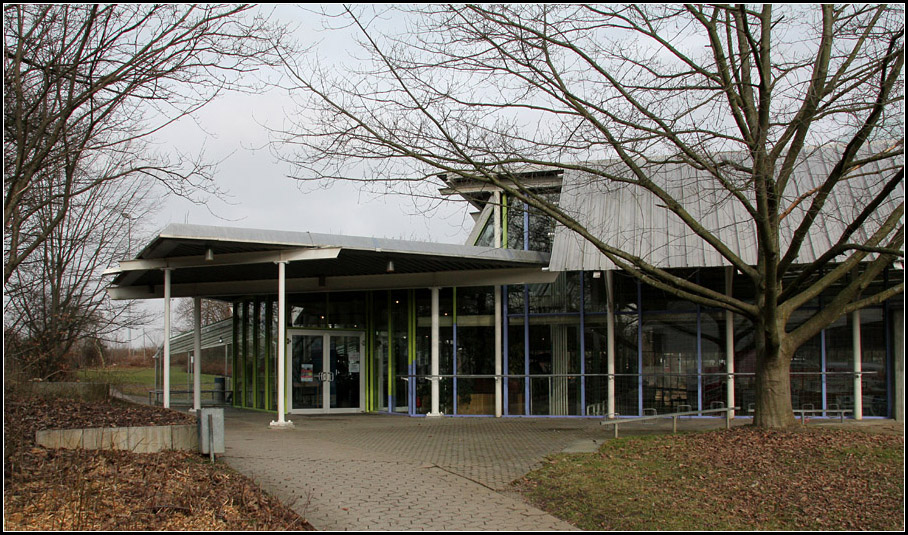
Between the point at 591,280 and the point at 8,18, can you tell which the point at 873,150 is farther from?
the point at 8,18

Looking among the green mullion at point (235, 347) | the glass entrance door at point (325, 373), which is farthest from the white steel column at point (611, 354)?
the green mullion at point (235, 347)

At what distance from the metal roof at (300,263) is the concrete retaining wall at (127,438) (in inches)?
155

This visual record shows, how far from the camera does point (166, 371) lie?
1648cm

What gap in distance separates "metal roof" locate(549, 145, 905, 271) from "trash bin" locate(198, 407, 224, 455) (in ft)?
25.9

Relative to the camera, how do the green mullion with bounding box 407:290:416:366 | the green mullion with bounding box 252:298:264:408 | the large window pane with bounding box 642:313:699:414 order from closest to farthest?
the large window pane with bounding box 642:313:699:414
the green mullion with bounding box 407:290:416:366
the green mullion with bounding box 252:298:264:408

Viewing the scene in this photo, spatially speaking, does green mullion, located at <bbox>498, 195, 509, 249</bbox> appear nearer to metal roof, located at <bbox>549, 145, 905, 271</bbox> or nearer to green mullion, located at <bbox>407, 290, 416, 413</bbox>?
metal roof, located at <bbox>549, 145, 905, 271</bbox>

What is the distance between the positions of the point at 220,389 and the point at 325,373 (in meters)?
7.00

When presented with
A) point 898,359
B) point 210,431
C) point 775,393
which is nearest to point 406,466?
point 210,431

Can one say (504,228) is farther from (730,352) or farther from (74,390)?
(74,390)

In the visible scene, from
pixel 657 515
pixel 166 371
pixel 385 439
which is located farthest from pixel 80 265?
pixel 657 515

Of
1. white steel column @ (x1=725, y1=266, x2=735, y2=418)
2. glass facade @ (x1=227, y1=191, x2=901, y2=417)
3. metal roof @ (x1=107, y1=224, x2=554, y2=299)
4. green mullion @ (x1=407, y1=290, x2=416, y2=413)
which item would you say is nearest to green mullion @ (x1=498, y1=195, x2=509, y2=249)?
glass facade @ (x1=227, y1=191, x2=901, y2=417)

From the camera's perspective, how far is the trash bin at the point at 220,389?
25438mm

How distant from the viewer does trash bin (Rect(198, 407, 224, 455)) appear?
10500 mm

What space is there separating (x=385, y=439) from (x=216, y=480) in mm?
5177
